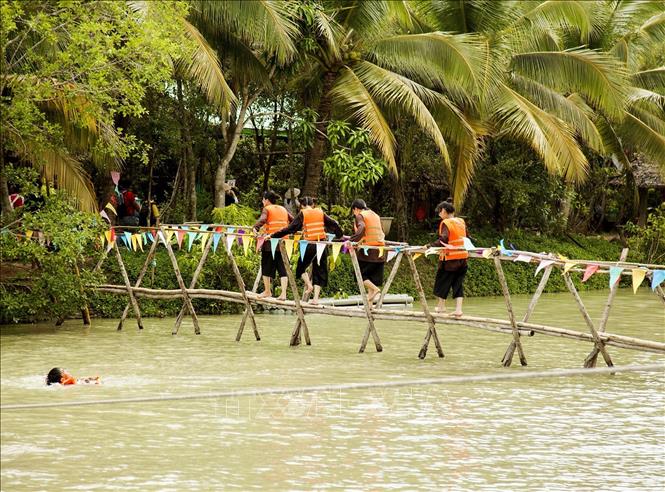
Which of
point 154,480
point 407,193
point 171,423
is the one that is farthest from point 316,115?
point 154,480

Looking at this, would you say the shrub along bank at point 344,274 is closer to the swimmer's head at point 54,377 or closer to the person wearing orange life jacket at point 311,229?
the person wearing orange life jacket at point 311,229

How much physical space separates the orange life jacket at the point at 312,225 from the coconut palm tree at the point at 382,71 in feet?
13.0

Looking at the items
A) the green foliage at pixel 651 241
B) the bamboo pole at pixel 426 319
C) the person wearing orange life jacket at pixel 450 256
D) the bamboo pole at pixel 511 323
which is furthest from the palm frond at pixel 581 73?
the bamboo pole at pixel 511 323

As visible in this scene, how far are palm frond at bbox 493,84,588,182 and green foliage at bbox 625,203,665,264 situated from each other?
5.23 meters

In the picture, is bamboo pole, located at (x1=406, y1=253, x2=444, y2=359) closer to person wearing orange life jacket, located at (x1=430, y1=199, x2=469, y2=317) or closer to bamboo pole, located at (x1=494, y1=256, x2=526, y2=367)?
person wearing orange life jacket, located at (x1=430, y1=199, x2=469, y2=317)

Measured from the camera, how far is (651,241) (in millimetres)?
26797

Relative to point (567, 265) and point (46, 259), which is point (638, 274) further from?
point (46, 259)

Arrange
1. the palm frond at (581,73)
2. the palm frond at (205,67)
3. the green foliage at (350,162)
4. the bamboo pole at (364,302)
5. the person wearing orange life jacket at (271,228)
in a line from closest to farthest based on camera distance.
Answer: the bamboo pole at (364,302)
the person wearing orange life jacket at (271,228)
the palm frond at (205,67)
the green foliage at (350,162)
the palm frond at (581,73)

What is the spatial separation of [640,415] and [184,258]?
9075mm

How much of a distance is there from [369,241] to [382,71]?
17.1ft

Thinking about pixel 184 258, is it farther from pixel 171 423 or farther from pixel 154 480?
pixel 154 480

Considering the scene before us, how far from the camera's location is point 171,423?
408 inches

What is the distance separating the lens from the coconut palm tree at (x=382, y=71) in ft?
62.1

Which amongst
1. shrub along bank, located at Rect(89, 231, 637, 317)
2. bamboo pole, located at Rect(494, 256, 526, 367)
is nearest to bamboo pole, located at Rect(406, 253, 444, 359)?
bamboo pole, located at Rect(494, 256, 526, 367)
